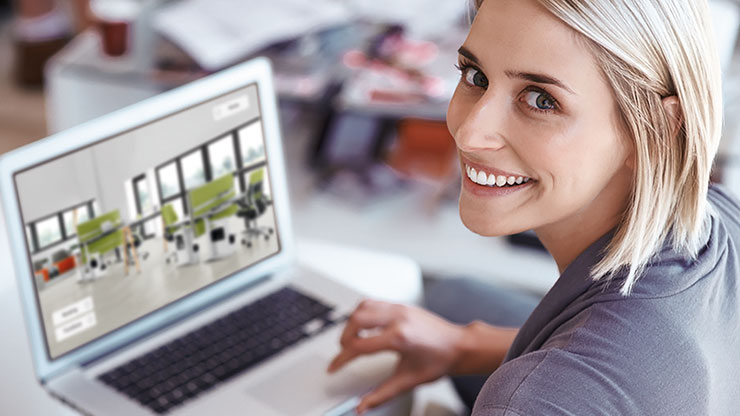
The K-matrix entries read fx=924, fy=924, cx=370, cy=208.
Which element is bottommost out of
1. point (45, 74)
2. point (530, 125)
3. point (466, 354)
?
point (45, 74)

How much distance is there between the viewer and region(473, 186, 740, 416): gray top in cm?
80

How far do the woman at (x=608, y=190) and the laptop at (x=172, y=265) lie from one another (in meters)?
0.34

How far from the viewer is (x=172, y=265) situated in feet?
3.86

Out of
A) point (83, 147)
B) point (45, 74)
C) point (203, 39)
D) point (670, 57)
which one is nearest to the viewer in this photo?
point (670, 57)

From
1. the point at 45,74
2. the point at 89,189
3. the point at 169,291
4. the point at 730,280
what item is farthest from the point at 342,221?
the point at 45,74

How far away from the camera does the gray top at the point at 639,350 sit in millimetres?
801

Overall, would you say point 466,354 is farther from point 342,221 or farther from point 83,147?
point 342,221

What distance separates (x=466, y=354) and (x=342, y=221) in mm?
750

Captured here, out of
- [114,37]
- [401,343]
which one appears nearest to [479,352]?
[401,343]

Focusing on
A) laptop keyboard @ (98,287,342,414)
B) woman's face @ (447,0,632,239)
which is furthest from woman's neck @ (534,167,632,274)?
laptop keyboard @ (98,287,342,414)

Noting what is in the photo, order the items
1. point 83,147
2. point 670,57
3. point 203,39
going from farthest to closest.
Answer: point 203,39 < point 83,147 < point 670,57

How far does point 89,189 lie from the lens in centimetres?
107

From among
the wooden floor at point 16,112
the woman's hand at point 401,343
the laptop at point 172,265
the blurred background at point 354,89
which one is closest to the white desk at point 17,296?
the laptop at point 172,265

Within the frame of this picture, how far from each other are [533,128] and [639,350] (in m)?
0.22
